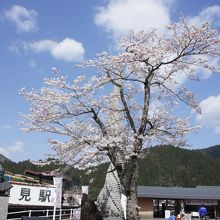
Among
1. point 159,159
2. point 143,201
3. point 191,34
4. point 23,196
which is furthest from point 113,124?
point 159,159

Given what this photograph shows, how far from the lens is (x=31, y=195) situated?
22594mm

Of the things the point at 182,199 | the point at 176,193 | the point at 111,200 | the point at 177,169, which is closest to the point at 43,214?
the point at 111,200

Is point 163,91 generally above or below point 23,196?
above

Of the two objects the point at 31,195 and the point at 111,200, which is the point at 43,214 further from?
the point at 111,200

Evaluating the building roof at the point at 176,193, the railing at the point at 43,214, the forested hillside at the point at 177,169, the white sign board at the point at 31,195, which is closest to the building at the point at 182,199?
the building roof at the point at 176,193

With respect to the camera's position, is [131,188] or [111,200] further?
[111,200]

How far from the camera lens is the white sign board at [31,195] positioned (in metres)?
21.3

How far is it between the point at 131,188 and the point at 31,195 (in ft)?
40.7

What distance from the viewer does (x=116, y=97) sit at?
14.1 metres

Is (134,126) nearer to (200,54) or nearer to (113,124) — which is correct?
(113,124)

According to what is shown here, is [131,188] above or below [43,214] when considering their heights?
above

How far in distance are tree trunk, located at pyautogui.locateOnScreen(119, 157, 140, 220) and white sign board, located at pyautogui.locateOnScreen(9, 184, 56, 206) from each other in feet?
36.0

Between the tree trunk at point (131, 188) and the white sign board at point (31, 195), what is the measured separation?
432 inches

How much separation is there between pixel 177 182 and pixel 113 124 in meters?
98.9
